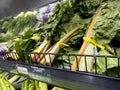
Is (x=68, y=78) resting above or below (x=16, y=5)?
below

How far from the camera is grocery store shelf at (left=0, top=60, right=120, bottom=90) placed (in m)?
0.54

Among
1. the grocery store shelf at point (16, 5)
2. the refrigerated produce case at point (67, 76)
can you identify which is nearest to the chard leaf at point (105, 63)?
the refrigerated produce case at point (67, 76)

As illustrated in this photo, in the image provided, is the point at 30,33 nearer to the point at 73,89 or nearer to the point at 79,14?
the point at 79,14

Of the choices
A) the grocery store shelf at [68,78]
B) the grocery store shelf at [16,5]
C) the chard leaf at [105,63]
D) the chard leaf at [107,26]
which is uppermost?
the grocery store shelf at [16,5]

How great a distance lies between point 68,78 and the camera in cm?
65

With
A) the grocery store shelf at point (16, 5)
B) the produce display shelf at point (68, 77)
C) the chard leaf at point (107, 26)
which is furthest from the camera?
the grocery store shelf at point (16, 5)

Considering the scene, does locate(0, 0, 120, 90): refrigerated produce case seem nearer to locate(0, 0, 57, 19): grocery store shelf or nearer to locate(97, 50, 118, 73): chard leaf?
locate(97, 50, 118, 73): chard leaf

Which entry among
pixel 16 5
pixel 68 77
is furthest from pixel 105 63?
pixel 16 5

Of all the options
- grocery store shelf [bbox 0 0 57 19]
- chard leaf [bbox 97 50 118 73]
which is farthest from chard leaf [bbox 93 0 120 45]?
grocery store shelf [bbox 0 0 57 19]

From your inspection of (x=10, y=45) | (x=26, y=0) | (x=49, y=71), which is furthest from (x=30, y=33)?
(x=26, y=0)

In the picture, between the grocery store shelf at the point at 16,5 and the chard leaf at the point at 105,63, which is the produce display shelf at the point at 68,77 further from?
the grocery store shelf at the point at 16,5

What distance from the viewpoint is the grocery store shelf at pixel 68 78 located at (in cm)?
54

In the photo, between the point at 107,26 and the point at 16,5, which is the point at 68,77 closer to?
the point at 107,26

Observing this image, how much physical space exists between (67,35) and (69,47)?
0.06 m
